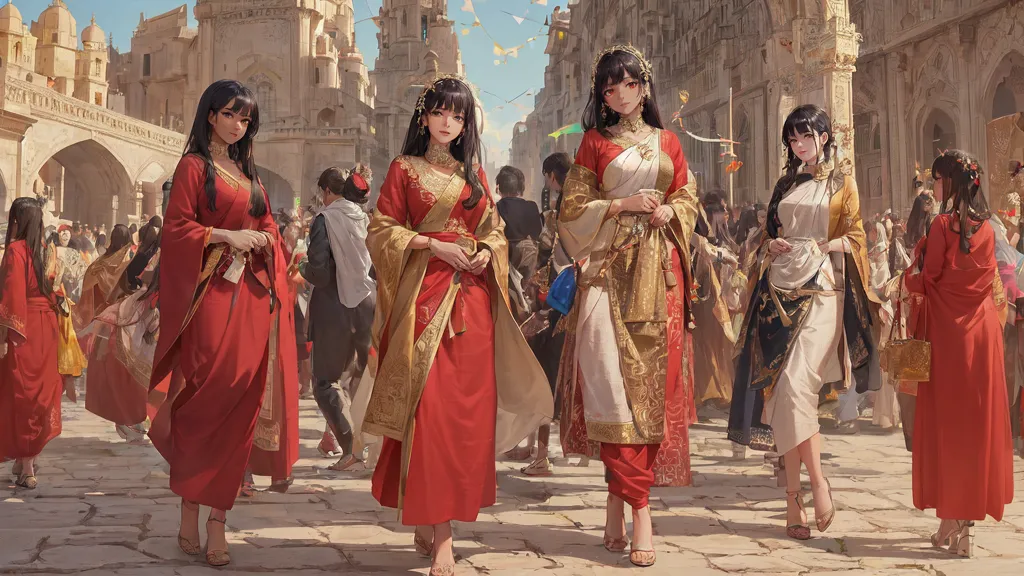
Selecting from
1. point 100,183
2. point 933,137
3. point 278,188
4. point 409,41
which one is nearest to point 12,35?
point 100,183

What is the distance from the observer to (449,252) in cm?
374

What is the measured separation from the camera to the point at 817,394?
14.5ft

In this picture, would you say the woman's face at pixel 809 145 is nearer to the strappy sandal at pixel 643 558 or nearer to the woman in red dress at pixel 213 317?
the strappy sandal at pixel 643 558

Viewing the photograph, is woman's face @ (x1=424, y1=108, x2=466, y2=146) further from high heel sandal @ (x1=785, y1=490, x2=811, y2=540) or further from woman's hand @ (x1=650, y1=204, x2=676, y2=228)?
high heel sandal @ (x1=785, y1=490, x2=811, y2=540)

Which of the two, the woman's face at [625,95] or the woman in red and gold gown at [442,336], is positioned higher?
the woman's face at [625,95]

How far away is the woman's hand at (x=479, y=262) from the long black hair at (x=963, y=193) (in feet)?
6.55

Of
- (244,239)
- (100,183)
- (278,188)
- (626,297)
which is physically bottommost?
(626,297)

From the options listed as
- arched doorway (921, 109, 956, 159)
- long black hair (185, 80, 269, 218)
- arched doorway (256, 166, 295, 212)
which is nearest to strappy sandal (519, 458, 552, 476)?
long black hair (185, 80, 269, 218)

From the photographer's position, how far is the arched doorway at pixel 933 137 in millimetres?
18219

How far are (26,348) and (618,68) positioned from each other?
13.7 ft

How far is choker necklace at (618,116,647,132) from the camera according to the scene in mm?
4164

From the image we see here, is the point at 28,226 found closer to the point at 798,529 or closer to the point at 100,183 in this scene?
the point at 798,529

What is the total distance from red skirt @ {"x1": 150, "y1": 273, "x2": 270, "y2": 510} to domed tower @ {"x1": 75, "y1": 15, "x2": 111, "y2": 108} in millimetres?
41719

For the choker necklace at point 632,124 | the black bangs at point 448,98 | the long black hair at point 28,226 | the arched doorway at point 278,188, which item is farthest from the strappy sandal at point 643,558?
the arched doorway at point 278,188
